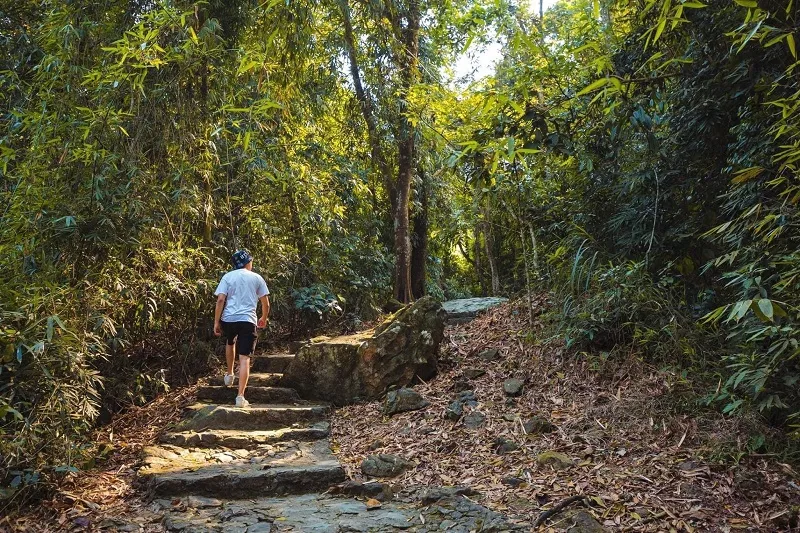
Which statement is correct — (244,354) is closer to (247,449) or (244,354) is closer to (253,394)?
(253,394)

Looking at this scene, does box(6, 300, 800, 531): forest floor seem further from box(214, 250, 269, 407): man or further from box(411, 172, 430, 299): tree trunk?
box(411, 172, 430, 299): tree trunk

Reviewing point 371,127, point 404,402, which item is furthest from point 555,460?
point 371,127

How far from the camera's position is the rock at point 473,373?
5.59 meters

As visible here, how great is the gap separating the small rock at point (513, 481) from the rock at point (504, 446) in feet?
1.23

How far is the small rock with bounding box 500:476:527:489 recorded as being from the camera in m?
3.57

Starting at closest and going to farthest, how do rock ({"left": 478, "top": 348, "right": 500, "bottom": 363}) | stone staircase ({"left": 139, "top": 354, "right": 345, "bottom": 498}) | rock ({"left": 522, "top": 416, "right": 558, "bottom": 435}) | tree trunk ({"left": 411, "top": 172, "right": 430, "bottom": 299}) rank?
stone staircase ({"left": 139, "top": 354, "right": 345, "bottom": 498}) → rock ({"left": 522, "top": 416, "right": 558, "bottom": 435}) → rock ({"left": 478, "top": 348, "right": 500, "bottom": 363}) → tree trunk ({"left": 411, "top": 172, "right": 430, "bottom": 299})

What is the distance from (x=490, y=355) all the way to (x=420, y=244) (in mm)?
4405

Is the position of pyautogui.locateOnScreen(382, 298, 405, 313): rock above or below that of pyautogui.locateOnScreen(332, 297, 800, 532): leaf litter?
above

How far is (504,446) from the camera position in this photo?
4.08 meters

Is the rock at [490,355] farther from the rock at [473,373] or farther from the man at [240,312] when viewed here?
the man at [240,312]

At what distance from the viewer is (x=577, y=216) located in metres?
5.67

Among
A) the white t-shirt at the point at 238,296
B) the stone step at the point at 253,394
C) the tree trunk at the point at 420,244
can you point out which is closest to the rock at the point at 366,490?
the stone step at the point at 253,394

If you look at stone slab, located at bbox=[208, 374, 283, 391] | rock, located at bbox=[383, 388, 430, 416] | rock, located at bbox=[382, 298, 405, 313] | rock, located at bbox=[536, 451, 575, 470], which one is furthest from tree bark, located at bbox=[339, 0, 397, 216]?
rock, located at bbox=[536, 451, 575, 470]

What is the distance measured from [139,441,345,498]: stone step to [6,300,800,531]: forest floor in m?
0.17
